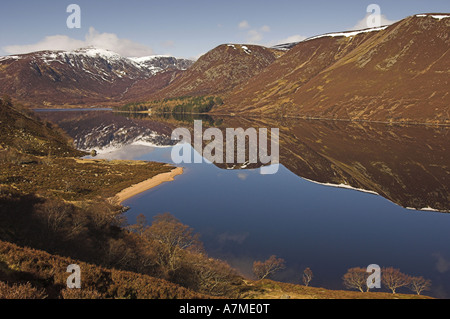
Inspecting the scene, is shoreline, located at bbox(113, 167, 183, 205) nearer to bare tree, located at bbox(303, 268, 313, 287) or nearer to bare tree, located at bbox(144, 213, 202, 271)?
bare tree, located at bbox(144, 213, 202, 271)

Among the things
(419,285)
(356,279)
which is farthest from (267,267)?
(419,285)

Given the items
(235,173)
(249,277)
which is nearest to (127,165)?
(235,173)

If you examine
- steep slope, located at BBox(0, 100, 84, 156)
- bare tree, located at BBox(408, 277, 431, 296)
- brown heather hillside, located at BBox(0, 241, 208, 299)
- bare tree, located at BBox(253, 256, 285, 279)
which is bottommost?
bare tree, located at BBox(408, 277, 431, 296)

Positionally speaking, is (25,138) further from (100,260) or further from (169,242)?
(100,260)

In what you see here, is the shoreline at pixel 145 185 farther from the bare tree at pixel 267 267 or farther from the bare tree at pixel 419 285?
the bare tree at pixel 419 285

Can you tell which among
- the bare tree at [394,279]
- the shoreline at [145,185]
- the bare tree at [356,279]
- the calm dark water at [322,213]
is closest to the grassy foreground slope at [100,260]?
the bare tree at [356,279]

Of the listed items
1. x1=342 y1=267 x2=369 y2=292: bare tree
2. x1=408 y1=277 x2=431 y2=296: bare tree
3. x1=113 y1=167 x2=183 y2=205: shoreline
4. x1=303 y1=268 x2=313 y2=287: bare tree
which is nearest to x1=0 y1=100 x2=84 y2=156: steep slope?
x1=113 y1=167 x2=183 y2=205: shoreline

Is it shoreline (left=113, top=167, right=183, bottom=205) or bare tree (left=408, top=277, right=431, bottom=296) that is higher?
shoreline (left=113, top=167, right=183, bottom=205)

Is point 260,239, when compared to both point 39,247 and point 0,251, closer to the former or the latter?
point 39,247
